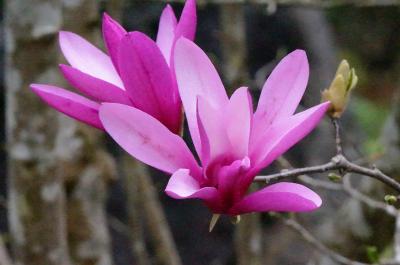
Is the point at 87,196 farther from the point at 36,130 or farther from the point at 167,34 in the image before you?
the point at 167,34

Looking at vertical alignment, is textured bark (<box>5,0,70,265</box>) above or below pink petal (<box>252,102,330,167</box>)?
below

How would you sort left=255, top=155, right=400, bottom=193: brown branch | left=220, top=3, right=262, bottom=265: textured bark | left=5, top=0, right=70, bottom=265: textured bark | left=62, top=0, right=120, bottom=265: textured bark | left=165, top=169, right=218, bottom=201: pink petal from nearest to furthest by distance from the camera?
left=165, top=169, right=218, bottom=201: pink petal → left=255, top=155, right=400, bottom=193: brown branch → left=5, top=0, right=70, bottom=265: textured bark → left=62, top=0, right=120, bottom=265: textured bark → left=220, top=3, right=262, bottom=265: textured bark

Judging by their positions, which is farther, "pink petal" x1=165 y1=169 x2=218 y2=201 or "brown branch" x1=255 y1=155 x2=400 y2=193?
"brown branch" x1=255 y1=155 x2=400 y2=193

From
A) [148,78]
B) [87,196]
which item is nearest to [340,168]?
[148,78]

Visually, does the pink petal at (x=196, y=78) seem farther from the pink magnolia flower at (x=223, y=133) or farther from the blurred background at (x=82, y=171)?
the blurred background at (x=82, y=171)

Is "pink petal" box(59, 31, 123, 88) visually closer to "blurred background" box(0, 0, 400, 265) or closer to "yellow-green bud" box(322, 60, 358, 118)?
"yellow-green bud" box(322, 60, 358, 118)

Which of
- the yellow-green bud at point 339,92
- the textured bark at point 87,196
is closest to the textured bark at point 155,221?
the textured bark at point 87,196

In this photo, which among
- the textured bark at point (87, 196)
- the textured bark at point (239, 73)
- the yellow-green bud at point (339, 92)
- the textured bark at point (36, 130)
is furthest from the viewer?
the textured bark at point (239, 73)

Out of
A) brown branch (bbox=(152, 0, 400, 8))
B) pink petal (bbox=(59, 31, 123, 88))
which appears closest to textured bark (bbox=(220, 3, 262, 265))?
brown branch (bbox=(152, 0, 400, 8))
